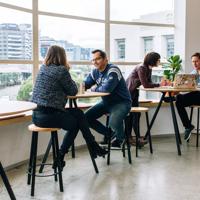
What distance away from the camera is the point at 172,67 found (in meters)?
5.16

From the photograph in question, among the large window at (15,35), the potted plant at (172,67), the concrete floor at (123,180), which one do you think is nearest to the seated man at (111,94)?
the concrete floor at (123,180)

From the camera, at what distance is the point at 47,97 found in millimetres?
2996

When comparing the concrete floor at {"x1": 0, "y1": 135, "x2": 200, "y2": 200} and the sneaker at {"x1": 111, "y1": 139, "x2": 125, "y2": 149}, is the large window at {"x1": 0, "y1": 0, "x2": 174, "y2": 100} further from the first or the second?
the concrete floor at {"x1": 0, "y1": 135, "x2": 200, "y2": 200}

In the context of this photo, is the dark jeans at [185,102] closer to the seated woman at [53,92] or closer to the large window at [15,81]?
the large window at [15,81]

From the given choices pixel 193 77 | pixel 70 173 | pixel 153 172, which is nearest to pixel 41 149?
pixel 70 173

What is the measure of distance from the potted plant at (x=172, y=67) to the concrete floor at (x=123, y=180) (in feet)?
4.31

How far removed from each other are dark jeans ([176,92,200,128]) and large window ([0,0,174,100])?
35.5 inches

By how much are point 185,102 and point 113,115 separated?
148 cm

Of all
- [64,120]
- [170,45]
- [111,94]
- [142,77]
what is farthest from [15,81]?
[170,45]

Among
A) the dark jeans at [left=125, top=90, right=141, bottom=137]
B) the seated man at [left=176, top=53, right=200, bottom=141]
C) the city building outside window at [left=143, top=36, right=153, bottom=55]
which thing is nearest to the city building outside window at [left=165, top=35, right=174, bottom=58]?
the city building outside window at [left=143, top=36, right=153, bottom=55]

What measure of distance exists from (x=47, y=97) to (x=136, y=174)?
1209mm

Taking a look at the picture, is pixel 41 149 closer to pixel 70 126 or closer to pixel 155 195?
pixel 70 126

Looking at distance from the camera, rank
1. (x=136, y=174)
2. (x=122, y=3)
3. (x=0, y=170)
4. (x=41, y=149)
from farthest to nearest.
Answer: (x=122, y=3) → (x=41, y=149) → (x=136, y=174) → (x=0, y=170)

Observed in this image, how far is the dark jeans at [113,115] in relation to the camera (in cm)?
379
